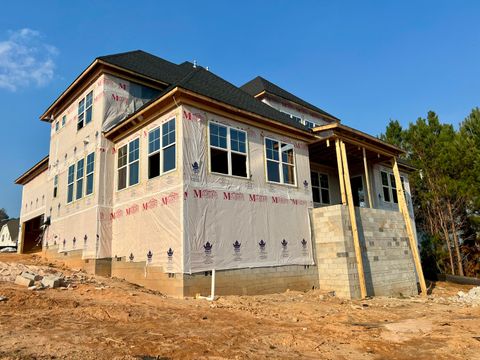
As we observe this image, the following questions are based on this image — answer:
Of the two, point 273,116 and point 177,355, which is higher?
point 273,116

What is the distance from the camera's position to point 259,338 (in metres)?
6.37

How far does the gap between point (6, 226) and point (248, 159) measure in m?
55.1

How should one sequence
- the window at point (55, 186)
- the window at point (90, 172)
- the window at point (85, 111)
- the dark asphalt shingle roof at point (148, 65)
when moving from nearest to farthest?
the window at point (90, 172), the dark asphalt shingle roof at point (148, 65), the window at point (85, 111), the window at point (55, 186)

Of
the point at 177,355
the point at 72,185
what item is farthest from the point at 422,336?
the point at 72,185

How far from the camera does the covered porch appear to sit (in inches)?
562

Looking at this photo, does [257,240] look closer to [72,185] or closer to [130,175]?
[130,175]

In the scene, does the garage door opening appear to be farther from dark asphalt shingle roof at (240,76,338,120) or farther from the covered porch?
the covered porch

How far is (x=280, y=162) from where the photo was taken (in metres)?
15.1

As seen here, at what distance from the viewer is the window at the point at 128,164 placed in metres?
14.2

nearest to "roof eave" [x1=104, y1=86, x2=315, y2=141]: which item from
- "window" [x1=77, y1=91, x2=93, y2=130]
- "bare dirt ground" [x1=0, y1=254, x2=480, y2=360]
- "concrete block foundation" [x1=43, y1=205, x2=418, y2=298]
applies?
"window" [x1=77, y1=91, x2=93, y2=130]

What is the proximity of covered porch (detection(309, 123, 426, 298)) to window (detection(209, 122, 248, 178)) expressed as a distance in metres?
4.20

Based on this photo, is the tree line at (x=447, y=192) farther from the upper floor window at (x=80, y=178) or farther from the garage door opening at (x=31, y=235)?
the garage door opening at (x=31, y=235)

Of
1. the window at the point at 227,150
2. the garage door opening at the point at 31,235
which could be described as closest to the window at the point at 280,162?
the window at the point at 227,150

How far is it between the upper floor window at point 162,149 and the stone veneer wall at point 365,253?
6951 mm
